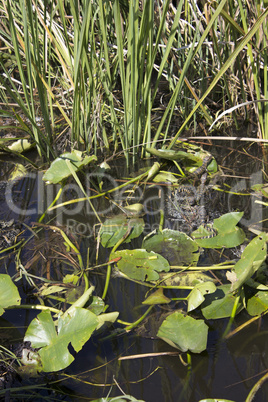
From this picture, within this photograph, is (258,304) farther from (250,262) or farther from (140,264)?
(140,264)

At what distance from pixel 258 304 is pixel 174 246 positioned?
391 mm

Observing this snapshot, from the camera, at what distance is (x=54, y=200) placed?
1.77 meters

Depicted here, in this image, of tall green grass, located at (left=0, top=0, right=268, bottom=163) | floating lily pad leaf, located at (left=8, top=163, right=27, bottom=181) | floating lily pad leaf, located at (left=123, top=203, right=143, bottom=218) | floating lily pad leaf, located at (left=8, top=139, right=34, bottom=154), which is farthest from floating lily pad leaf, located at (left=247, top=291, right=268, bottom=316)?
floating lily pad leaf, located at (left=8, top=139, right=34, bottom=154)

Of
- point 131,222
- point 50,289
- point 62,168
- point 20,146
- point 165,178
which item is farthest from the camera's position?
point 20,146

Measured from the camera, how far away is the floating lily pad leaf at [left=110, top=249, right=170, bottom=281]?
4.42ft

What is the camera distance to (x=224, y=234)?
150 centimetres

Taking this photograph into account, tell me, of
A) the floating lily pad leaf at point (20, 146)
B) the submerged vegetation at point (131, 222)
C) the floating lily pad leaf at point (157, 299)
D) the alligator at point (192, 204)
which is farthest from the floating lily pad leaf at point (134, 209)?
the floating lily pad leaf at point (20, 146)

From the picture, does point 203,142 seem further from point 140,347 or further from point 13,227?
point 140,347

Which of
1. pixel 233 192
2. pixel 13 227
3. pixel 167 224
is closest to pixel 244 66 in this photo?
pixel 233 192

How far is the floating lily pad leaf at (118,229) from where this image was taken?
154 centimetres

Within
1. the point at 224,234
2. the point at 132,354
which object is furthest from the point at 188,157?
the point at 132,354

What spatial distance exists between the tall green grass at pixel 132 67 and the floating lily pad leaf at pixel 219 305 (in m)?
0.79

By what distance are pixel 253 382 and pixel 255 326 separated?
193mm

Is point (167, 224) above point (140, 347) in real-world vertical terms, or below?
above
